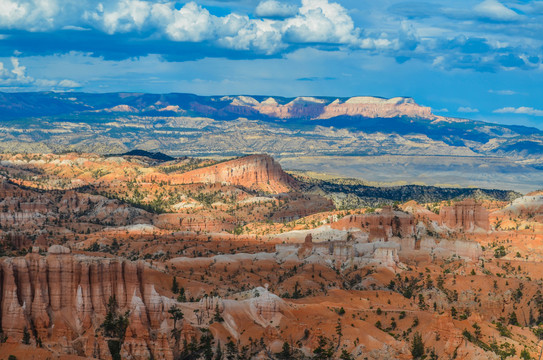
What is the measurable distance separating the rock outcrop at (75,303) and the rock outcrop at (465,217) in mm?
107242

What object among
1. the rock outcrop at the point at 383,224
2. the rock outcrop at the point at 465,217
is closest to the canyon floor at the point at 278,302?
the rock outcrop at the point at 383,224

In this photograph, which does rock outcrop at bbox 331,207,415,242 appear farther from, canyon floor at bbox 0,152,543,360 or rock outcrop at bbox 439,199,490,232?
rock outcrop at bbox 439,199,490,232

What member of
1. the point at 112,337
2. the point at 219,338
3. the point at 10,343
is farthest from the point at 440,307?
the point at 10,343

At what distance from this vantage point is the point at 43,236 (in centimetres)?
17325

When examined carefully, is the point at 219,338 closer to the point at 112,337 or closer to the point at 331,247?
the point at 112,337

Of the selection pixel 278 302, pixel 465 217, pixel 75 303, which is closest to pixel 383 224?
pixel 465 217

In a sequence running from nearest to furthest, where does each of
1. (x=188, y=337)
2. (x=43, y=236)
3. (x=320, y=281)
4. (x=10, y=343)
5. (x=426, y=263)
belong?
(x=10, y=343), (x=188, y=337), (x=320, y=281), (x=426, y=263), (x=43, y=236)

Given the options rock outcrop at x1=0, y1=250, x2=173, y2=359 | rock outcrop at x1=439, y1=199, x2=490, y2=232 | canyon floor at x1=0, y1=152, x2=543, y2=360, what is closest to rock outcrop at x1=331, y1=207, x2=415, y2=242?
canyon floor at x1=0, y1=152, x2=543, y2=360

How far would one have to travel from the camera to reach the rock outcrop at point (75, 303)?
92312mm

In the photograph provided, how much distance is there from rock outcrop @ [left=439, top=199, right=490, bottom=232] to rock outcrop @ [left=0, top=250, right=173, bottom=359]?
352ft

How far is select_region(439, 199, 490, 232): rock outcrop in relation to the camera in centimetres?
19562

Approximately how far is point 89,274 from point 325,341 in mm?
23428

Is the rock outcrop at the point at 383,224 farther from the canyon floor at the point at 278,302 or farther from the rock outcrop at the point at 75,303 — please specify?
the rock outcrop at the point at 75,303

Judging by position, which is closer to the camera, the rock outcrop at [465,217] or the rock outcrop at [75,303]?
the rock outcrop at [75,303]
